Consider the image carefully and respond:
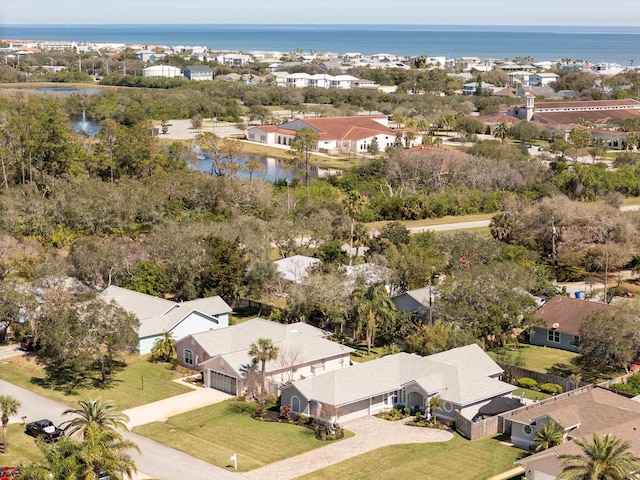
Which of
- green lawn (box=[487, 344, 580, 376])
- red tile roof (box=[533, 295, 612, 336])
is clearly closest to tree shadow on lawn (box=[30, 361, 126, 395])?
green lawn (box=[487, 344, 580, 376])

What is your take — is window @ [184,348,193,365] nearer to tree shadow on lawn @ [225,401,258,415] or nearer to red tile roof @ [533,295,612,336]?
tree shadow on lawn @ [225,401,258,415]

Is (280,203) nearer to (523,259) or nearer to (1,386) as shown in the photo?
(523,259)

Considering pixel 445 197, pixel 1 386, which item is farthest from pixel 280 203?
pixel 1 386

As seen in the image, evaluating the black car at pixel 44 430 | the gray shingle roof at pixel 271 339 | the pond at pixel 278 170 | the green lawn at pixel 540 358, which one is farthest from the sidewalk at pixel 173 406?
the pond at pixel 278 170

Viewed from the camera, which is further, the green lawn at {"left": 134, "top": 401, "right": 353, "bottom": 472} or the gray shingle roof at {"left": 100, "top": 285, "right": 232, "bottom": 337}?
the gray shingle roof at {"left": 100, "top": 285, "right": 232, "bottom": 337}

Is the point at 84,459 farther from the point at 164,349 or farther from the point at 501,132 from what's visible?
the point at 501,132

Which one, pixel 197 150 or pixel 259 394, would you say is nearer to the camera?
pixel 259 394
